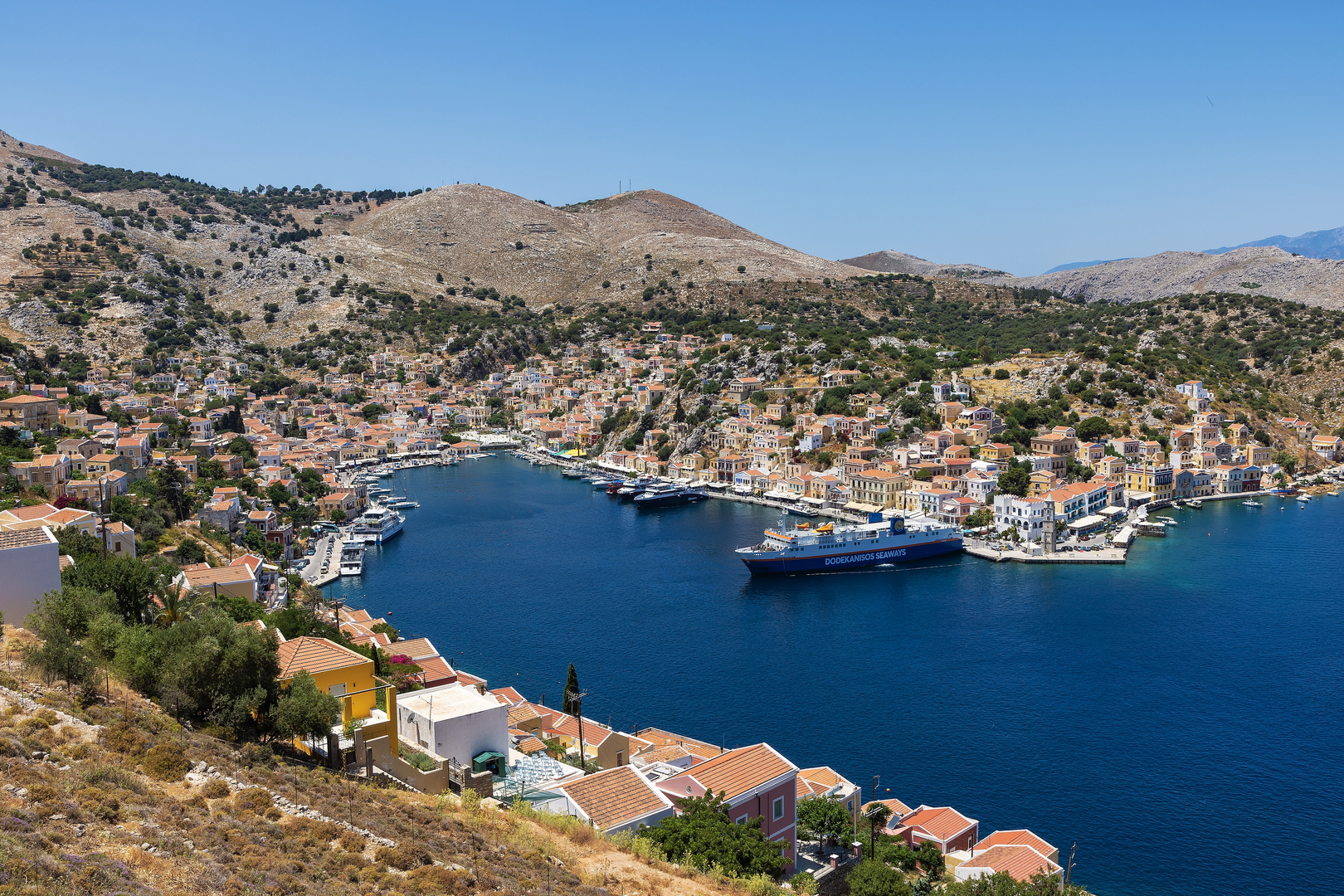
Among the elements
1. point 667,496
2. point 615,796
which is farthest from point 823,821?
point 667,496

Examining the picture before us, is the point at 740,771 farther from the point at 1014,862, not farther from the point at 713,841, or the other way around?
the point at 1014,862

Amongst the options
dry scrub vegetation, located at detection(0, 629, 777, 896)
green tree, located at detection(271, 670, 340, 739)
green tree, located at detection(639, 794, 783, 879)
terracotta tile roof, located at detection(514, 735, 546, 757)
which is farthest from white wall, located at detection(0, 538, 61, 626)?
green tree, located at detection(639, 794, 783, 879)

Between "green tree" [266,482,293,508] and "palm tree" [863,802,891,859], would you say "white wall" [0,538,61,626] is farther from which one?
"green tree" [266,482,293,508]

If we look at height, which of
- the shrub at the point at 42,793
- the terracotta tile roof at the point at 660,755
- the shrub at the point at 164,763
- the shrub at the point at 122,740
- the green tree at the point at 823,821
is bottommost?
the green tree at the point at 823,821

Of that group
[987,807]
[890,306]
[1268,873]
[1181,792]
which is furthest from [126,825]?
[890,306]

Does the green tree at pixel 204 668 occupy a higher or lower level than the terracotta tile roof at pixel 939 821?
higher

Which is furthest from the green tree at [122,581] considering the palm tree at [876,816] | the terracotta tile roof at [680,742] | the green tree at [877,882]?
the palm tree at [876,816]

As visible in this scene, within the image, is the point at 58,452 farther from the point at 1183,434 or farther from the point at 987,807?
the point at 1183,434

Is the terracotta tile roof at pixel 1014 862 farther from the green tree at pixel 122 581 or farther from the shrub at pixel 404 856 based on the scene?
the green tree at pixel 122 581
